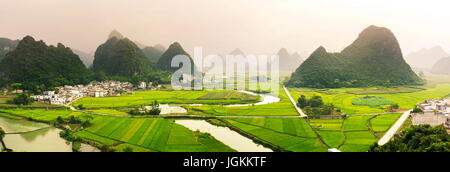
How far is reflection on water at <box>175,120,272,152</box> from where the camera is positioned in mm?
11805

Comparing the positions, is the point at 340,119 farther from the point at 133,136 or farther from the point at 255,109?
the point at 133,136

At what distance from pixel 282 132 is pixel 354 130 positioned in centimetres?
380

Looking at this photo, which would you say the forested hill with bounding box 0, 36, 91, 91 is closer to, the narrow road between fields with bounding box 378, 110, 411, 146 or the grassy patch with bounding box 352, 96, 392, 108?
the narrow road between fields with bounding box 378, 110, 411, 146

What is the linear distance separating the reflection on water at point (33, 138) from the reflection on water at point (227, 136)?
6201 millimetres

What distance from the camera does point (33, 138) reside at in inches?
529

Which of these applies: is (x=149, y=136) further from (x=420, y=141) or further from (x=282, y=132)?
(x=420, y=141)

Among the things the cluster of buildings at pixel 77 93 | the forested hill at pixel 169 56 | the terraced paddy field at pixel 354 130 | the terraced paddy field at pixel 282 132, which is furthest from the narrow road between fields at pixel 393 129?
the forested hill at pixel 169 56

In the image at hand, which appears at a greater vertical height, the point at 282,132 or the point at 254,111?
the point at 254,111

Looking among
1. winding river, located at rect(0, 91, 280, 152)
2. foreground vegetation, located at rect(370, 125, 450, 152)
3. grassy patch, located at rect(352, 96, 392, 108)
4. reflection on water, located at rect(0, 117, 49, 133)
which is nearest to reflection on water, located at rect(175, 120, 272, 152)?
winding river, located at rect(0, 91, 280, 152)

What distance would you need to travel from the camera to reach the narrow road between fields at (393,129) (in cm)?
1241

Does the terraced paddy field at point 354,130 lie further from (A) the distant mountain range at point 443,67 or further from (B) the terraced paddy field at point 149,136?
(A) the distant mountain range at point 443,67

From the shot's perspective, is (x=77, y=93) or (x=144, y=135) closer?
(x=144, y=135)

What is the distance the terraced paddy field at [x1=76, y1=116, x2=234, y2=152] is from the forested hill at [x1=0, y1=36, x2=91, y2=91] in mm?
16108

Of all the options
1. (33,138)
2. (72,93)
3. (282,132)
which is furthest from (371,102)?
(72,93)
